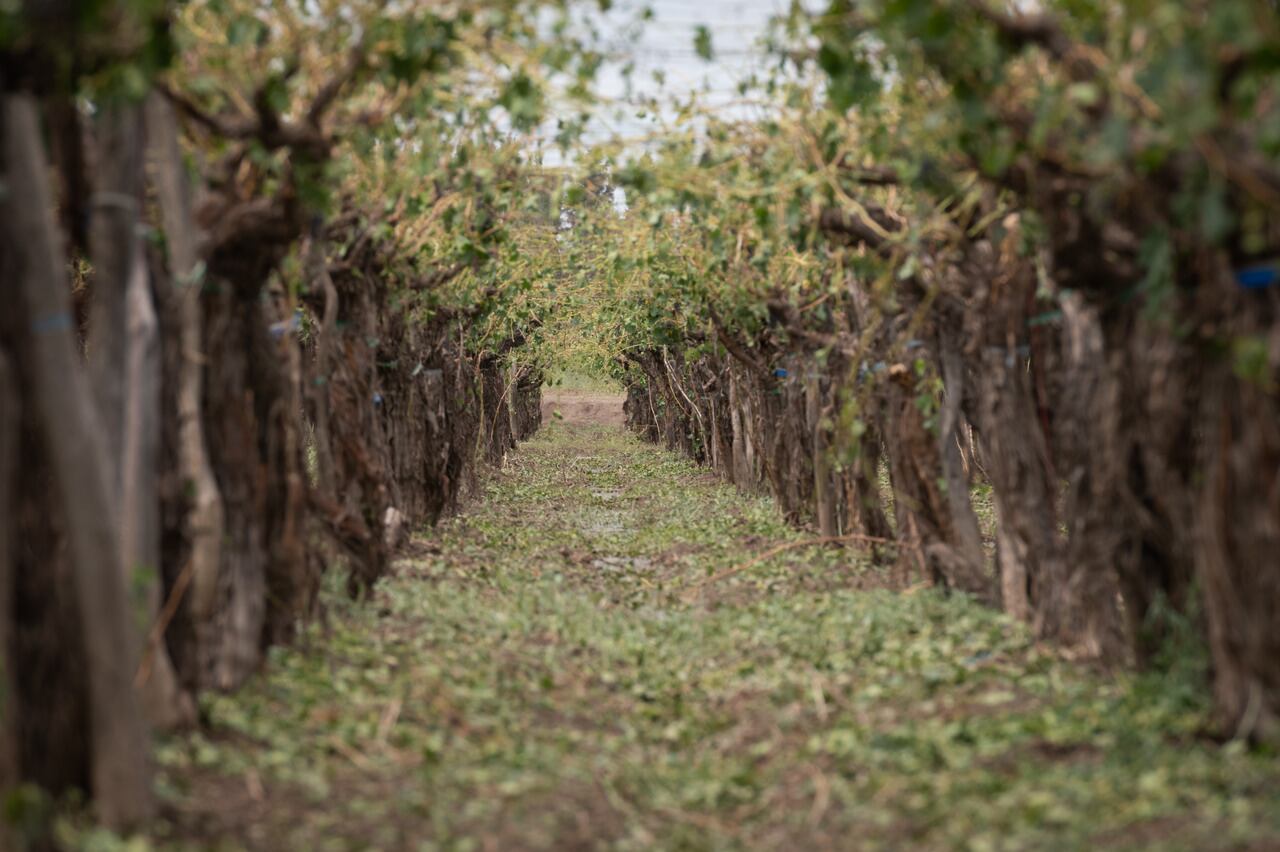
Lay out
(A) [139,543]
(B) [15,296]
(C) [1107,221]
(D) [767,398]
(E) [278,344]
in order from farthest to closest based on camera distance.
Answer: (D) [767,398], (E) [278,344], (C) [1107,221], (A) [139,543], (B) [15,296]

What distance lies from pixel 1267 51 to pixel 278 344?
554 cm

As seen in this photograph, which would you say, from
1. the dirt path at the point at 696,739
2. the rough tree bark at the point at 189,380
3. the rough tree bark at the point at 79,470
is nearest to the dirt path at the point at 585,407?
the dirt path at the point at 696,739

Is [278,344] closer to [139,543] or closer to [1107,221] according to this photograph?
[139,543]

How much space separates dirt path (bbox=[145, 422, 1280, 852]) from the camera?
4781 mm

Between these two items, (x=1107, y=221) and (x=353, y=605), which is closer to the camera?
(x=1107, y=221)

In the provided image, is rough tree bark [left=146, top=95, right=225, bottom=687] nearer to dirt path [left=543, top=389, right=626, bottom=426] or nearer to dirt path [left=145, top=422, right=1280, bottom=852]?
dirt path [left=145, top=422, right=1280, bottom=852]

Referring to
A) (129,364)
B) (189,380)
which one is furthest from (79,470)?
(189,380)

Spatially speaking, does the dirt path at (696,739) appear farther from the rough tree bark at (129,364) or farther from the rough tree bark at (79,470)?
the rough tree bark at (129,364)

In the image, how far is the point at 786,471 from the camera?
15.2 m

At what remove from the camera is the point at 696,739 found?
6773mm

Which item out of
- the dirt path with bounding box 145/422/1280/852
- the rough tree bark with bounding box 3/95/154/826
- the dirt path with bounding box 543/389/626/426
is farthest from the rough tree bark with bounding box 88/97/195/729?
the dirt path with bounding box 543/389/626/426

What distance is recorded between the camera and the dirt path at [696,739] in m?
4.78

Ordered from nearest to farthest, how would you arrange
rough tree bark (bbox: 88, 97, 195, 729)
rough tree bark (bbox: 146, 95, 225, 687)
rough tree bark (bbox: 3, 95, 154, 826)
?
rough tree bark (bbox: 3, 95, 154, 826), rough tree bark (bbox: 88, 97, 195, 729), rough tree bark (bbox: 146, 95, 225, 687)

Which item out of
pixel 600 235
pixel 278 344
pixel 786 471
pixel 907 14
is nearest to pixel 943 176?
pixel 907 14
